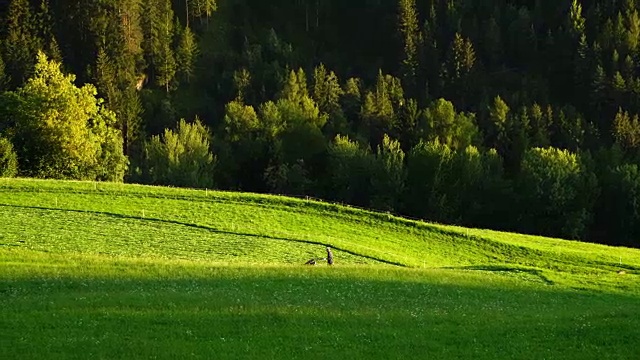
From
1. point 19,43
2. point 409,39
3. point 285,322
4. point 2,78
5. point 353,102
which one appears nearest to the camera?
point 285,322

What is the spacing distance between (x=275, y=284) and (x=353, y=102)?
115m

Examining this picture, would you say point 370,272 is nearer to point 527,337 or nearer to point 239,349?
point 527,337

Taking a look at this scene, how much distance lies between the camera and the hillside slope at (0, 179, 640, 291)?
165 ft

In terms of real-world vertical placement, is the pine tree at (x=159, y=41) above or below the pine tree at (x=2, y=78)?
above

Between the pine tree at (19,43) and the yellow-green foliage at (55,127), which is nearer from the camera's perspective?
the yellow-green foliage at (55,127)

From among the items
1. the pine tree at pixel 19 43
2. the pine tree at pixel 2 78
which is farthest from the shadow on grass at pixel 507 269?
the pine tree at pixel 2 78

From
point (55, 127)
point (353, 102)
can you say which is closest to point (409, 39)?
point (353, 102)

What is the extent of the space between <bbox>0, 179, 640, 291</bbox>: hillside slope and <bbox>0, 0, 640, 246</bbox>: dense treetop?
86.9ft

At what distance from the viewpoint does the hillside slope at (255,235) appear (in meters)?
50.3

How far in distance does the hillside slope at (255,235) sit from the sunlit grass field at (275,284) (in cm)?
20

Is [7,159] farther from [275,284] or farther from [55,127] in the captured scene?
[275,284]

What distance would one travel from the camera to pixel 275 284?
122 feet

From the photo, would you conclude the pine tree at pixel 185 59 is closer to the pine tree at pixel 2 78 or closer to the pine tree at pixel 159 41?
the pine tree at pixel 159 41

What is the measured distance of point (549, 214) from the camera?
345ft
